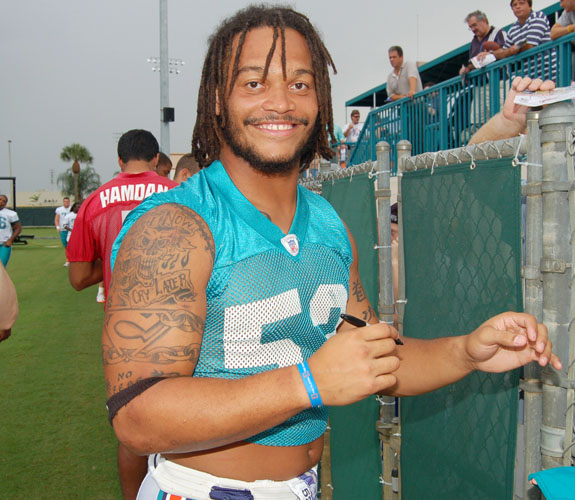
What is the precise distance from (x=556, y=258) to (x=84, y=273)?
3333 mm

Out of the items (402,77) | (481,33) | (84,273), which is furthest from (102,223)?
(402,77)

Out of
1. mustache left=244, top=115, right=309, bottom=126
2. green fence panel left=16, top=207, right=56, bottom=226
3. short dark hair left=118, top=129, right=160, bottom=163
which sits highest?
green fence panel left=16, top=207, right=56, bottom=226

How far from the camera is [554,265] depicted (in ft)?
6.93

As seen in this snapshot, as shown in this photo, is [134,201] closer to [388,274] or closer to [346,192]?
[346,192]

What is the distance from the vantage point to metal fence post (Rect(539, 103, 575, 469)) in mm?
2105

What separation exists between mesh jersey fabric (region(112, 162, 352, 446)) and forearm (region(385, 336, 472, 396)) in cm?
31

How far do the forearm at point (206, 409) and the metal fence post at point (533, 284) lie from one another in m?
1.19

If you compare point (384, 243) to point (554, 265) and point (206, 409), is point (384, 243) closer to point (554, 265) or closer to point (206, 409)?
point (554, 265)

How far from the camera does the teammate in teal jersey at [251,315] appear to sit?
4.76ft

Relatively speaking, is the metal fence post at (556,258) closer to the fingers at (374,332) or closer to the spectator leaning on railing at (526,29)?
the fingers at (374,332)

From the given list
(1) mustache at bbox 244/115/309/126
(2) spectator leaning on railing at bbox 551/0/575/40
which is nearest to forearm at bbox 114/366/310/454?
(1) mustache at bbox 244/115/309/126

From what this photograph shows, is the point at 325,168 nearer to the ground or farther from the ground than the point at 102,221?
farther from the ground

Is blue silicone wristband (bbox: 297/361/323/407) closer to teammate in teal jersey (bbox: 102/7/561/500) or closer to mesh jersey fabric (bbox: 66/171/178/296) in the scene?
teammate in teal jersey (bbox: 102/7/561/500)

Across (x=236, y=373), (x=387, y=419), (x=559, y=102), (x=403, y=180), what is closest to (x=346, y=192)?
(x=403, y=180)
